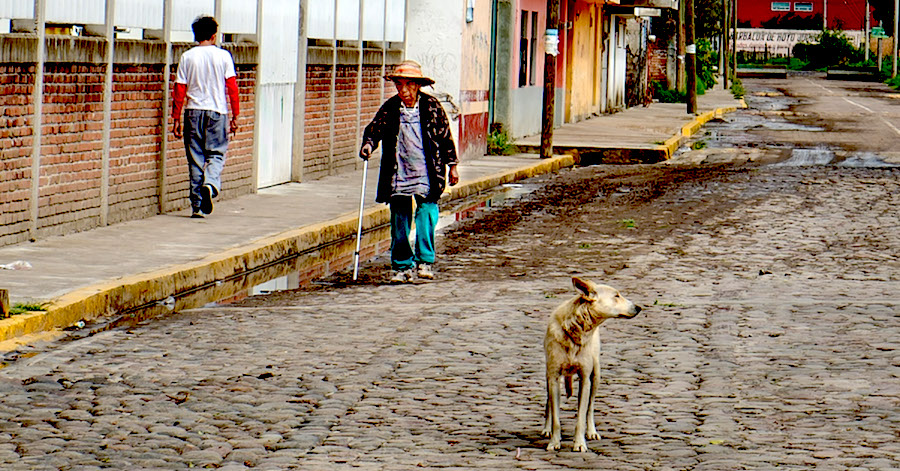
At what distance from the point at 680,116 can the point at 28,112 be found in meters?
32.3

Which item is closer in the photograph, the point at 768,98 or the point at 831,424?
the point at 831,424

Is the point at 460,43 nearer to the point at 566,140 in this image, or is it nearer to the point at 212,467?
the point at 566,140

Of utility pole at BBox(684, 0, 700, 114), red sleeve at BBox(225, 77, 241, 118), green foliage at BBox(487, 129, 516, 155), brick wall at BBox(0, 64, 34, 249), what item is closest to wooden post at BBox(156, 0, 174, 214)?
red sleeve at BBox(225, 77, 241, 118)

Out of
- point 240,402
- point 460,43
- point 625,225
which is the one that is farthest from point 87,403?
point 460,43

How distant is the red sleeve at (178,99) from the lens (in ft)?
44.3

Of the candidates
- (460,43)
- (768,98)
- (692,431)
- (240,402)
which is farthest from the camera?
(768,98)

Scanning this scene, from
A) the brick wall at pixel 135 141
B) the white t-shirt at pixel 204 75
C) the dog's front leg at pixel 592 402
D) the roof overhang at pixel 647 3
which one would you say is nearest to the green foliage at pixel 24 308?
the dog's front leg at pixel 592 402

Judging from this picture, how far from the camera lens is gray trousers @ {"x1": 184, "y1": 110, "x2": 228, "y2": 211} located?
1387 cm

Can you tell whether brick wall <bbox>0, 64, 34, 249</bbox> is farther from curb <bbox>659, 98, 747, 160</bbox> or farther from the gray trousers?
curb <bbox>659, 98, 747, 160</bbox>

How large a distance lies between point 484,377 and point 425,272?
3.88 m

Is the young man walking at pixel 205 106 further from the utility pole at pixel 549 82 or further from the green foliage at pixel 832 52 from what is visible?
the green foliage at pixel 832 52

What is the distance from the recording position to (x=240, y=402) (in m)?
7.06

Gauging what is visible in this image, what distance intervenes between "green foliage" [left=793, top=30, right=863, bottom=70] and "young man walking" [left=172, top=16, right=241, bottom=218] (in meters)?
89.7

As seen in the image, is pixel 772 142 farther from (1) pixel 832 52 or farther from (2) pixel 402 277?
(1) pixel 832 52
